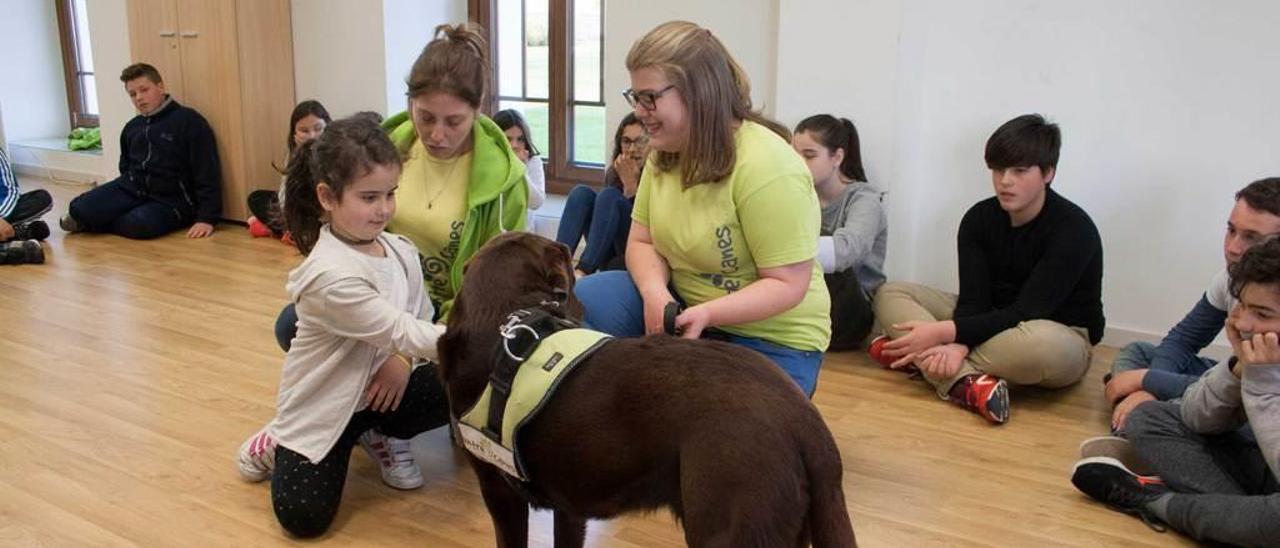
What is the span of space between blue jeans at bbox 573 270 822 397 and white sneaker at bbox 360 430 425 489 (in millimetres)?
591

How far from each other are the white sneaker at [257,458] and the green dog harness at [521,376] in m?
0.97

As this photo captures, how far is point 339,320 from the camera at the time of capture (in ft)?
6.78

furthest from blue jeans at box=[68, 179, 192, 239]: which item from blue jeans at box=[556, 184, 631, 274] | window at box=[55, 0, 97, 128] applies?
blue jeans at box=[556, 184, 631, 274]

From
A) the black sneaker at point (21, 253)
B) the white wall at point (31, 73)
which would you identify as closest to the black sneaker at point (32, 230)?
the black sneaker at point (21, 253)

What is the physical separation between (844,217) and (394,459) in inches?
72.4

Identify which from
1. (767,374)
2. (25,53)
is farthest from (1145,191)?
(25,53)

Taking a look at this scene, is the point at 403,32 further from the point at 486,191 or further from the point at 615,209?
the point at 486,191

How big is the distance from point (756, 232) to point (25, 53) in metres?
7.07

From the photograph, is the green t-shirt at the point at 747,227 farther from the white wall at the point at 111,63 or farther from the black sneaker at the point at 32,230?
the white wall at the point at 111,63

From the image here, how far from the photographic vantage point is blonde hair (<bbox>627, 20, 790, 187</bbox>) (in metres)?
1.90

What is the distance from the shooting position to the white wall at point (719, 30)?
393 cm

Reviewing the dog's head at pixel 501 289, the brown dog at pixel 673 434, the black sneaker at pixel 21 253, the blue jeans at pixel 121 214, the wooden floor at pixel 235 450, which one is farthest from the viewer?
the blue jeans at pixel 121 214

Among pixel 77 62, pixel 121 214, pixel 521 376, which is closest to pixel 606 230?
pixel 521 376

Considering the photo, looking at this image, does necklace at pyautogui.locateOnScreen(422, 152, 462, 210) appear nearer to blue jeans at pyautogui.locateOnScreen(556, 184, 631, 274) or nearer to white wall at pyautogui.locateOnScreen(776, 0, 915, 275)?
blue jeans at pyautogui.locateOnScreen(556, 184, 631, 274)
